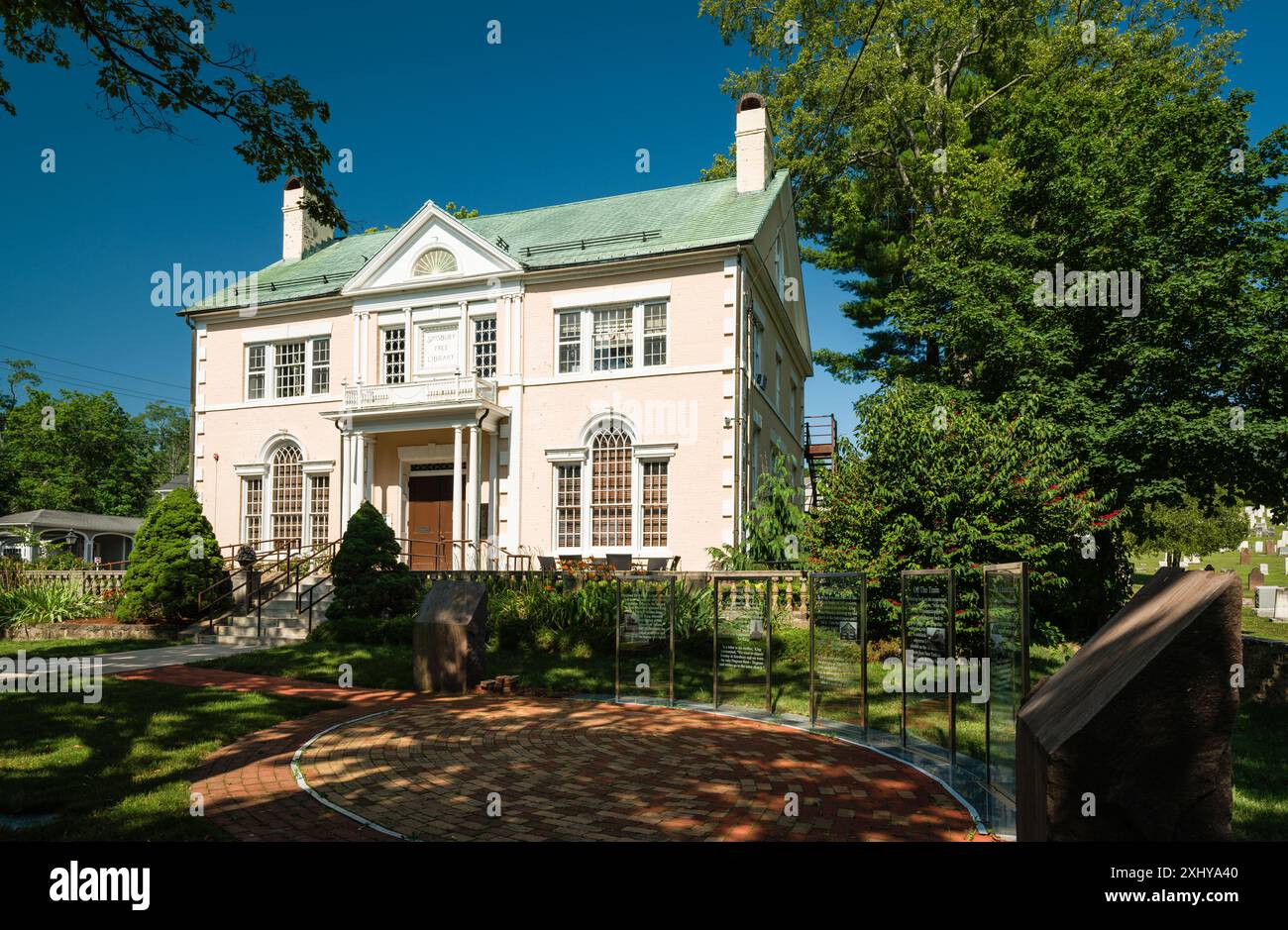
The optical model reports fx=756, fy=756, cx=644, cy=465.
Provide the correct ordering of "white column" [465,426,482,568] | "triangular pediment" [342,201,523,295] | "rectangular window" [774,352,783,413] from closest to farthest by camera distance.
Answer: "white column" [465,426,482,568]
"triangular pediment" [342,201,523,295]
"rectangular window" [774,352,783,413]

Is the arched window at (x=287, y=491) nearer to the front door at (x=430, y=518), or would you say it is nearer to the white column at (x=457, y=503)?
the front door at (x=430, y=518)

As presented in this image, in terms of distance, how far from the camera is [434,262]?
22.5 m

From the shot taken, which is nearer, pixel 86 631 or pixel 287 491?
pixel 86 631

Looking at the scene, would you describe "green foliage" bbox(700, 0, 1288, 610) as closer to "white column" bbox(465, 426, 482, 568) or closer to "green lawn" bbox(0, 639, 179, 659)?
"white column" bbox(465, 426, 482, 568)

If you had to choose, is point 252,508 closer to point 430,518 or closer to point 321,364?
point 321,364

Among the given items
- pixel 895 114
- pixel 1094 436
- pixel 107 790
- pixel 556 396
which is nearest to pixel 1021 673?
pixel 107 790

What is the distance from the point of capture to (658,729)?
8.45m

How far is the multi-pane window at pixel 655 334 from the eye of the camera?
20.6 meters

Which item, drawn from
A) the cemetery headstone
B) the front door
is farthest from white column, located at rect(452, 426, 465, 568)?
the cemetery headstone

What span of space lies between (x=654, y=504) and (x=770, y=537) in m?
3.77

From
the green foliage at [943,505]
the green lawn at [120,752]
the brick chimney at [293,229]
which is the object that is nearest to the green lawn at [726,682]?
the green foliage at [943,505]

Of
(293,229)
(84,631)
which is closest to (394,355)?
(293,229)

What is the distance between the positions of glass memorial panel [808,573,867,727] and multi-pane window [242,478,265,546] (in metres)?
20.2

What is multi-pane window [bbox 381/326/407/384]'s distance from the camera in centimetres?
2286
